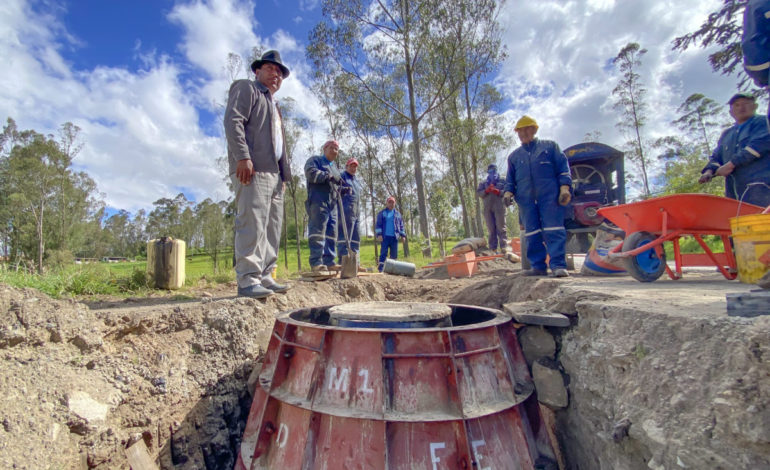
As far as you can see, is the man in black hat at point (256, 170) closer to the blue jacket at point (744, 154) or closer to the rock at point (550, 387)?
the rock at point (550, 387)

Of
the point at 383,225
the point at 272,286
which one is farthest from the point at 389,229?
the point at 272,286

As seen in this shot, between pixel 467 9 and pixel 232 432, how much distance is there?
1853cm

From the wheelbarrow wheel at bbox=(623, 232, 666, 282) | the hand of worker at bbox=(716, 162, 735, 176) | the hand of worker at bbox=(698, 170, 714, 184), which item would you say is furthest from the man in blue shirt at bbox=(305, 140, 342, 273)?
the hand of worker at bbox=(716, 162, 735, 176)

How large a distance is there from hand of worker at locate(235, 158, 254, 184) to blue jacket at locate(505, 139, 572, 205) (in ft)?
11.5

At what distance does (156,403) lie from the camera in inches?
101

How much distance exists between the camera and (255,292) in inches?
143

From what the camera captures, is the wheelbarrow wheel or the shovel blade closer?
the wheelbarrow wheel

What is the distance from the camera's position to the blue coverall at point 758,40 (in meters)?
2.71

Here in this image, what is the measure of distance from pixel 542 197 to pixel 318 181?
3.44m

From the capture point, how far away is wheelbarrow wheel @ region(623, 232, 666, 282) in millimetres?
3488

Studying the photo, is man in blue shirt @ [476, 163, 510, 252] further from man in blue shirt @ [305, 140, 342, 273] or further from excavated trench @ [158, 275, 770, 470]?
excavated trench @ [158, 275, 770, 470]

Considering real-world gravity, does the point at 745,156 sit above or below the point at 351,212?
below

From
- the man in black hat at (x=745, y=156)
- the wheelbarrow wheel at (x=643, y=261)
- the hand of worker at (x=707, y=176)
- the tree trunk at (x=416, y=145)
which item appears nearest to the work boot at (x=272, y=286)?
the wheelbarrow wheel at (x=643, y=261)

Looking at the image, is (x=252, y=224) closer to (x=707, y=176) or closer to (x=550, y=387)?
(x=550, y=387)
